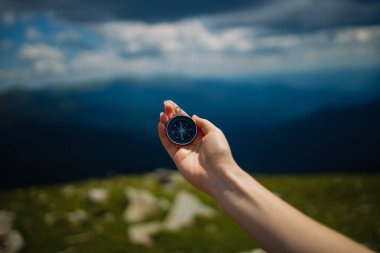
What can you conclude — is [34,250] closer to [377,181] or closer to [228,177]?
[228,177]

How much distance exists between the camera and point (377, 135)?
73.7ft

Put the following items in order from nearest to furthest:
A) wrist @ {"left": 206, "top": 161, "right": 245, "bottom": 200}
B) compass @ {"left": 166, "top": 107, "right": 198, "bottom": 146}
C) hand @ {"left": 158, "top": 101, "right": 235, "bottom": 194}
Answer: wrist @ {"left": 206, "top": 161, "right": 245, "bottom": 200} < hand @ {"left": 158, "top": 101, "right": 235, "bottom": 194} < compass @ {"left": 166, "top": 107, "right": 198, "bottom": 146}

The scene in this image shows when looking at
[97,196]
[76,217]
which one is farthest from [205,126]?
[97,196]

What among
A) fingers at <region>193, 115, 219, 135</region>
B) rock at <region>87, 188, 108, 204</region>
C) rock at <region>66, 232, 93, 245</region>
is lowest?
rock at <region>66, 232, 93, 245</region>

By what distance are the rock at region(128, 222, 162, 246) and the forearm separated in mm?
6895

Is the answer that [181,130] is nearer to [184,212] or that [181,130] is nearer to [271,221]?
[271,221]

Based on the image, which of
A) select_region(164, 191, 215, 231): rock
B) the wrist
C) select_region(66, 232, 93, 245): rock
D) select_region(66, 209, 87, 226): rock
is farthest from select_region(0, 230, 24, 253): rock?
the wrist

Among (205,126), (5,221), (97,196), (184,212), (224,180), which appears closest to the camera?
(224,180)

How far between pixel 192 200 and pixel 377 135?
14.8m

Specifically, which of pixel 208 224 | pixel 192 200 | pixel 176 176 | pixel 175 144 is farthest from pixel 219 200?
pixel 176 176

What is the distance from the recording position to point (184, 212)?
12.2 meters

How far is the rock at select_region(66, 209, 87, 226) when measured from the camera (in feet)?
39.5

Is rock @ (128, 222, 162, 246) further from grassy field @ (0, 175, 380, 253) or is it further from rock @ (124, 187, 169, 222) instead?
rock @ (124, 187, 169, 222)

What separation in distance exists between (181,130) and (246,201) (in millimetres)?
1814
